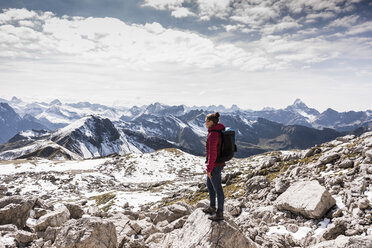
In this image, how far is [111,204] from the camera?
55.8 meters

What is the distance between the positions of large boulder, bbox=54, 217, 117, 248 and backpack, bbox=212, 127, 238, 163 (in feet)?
24.1

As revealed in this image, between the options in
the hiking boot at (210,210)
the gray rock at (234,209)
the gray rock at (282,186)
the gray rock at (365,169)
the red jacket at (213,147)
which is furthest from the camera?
the gray rock at (282,186)

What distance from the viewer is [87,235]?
1100 centimetres

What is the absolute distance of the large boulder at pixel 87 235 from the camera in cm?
1087

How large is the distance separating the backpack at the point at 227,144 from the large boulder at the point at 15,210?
52.0ft

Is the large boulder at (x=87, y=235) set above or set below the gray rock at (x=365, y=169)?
below

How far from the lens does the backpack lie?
32.4ft

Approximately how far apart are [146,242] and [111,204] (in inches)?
1873

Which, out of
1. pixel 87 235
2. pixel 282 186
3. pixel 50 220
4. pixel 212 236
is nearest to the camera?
pixel 212 236

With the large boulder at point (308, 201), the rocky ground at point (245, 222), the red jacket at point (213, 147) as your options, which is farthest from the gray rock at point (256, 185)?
the red jacket at point (213, 147)

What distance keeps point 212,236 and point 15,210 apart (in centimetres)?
1531

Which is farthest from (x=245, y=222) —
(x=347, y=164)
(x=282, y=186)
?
(x=347, y=164)

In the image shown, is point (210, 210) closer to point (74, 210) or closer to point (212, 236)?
point (212, 236)

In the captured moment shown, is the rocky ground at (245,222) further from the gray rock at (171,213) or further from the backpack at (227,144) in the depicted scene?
the backpack at (227,144)
